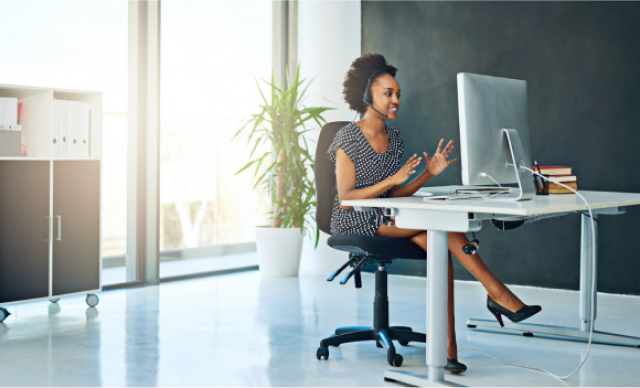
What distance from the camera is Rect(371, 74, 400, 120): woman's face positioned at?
3043mm

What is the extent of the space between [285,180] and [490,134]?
2.90 m

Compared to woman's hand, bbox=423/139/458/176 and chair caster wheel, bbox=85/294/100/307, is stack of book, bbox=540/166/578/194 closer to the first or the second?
woman's hand, bbox=423/139/458/176

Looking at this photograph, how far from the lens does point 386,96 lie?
3.04 meters

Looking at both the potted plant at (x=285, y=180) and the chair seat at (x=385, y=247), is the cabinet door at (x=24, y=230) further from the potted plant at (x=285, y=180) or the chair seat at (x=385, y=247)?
the chair seat at (x=385, y=247)

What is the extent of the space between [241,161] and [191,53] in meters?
1.00

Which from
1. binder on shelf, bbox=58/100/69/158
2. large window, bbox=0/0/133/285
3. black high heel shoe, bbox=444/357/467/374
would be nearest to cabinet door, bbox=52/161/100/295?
binder on shelf, bbox=58/100/69/158

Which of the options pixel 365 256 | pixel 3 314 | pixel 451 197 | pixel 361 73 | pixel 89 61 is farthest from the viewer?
pixel 89 61

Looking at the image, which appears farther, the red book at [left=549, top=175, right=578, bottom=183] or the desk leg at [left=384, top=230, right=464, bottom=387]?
the red book at [left=549, top=175, right=578, bottom=183]

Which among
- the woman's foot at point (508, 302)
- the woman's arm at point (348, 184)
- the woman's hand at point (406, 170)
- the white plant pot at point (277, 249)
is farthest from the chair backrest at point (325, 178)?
the white plant pot at point (277, 249)

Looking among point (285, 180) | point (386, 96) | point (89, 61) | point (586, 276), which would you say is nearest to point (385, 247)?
point (386, 96)

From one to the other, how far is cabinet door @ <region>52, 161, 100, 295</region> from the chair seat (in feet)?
6.38

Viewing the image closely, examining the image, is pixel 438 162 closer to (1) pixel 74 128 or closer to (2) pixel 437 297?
(2) pixel 437 297

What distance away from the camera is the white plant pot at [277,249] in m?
5.27

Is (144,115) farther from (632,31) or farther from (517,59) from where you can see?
(632,31)
